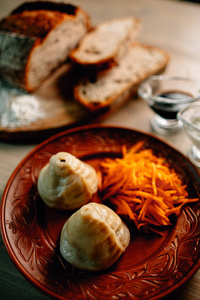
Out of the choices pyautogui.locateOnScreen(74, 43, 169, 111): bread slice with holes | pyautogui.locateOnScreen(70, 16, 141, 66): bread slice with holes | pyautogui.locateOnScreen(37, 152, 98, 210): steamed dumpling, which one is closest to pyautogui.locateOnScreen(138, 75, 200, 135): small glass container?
pyautogui.locateOnScreen(74, 43, 169, 111): bread slice with holes

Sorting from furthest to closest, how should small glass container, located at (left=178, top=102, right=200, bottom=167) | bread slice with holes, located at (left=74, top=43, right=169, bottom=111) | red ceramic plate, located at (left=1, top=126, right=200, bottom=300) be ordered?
bread slice with holes, located at (left=74, top=43, right=169, bottom=111), small glass container, located at (left=178, top=102, right=200, bottom=167), red ceramic plate, located at (left=1, top=126, right=200, bottom=300)

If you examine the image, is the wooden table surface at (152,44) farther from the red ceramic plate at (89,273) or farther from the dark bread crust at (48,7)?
the dark bread crust at (48,7)

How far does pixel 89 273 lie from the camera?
1221mm

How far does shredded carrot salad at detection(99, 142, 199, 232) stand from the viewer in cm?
139

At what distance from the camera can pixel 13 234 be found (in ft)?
4.33

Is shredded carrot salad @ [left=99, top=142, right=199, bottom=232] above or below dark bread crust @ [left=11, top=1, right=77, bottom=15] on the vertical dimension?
below

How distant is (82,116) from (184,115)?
2.35 feet

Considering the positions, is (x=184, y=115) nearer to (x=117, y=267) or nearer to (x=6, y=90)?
(x=117, y=267)

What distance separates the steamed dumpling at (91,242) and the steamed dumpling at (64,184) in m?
0.20

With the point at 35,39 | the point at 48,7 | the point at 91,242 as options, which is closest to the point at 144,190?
the point at 91,242

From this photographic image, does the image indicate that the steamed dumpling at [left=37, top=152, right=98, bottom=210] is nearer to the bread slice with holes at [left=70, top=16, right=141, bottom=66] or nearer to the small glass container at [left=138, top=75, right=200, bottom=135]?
the small glass container at [left=138, top=75, right=200, bottom=135]

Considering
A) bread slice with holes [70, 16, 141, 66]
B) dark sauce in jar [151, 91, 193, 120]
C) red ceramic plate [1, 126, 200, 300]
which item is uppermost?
bread slice with holes [70, 16, 141, 66]

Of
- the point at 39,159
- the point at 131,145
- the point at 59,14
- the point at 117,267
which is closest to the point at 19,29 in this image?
the point at 59,14

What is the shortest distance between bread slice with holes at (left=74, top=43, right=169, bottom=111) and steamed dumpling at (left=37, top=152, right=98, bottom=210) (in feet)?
2.25
